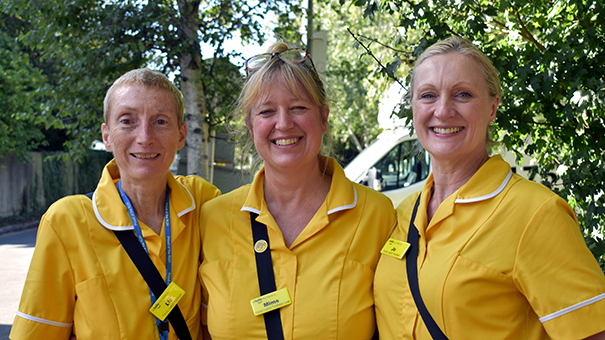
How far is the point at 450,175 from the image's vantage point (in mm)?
2148

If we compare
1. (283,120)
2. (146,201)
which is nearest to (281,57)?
(283,120)

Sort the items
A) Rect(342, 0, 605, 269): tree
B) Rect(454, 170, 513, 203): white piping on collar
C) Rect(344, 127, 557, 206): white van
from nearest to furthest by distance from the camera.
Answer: Rect(454, 170, 513, 203): white piping on collar < Rect(342, 0, 605, 269): tree < Rect(344, 127, 557, 206): white van

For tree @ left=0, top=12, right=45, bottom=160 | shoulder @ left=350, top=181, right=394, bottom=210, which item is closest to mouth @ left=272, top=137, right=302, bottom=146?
shoulder @ left=350, top=181, right=394, bottom=210

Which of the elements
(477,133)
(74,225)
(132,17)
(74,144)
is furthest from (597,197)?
(74,144)

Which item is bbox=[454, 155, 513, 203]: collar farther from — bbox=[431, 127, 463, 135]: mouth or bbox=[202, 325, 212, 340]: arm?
bbox=[202, 325, 212, 340]: arm

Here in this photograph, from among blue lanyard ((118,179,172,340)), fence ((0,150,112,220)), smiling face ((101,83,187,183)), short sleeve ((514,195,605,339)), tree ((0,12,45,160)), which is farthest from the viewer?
fence ((0,150,112,220))

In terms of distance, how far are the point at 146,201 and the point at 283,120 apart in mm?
787

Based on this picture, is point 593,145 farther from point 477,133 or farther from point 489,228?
point 489,228

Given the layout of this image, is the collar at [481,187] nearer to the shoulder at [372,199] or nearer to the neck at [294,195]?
the shoulder at [372,199]

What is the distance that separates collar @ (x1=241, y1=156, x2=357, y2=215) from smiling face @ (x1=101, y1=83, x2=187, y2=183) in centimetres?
47

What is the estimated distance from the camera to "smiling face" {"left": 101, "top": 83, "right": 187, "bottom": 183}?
7.34ft

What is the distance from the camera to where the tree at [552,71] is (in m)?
3.01

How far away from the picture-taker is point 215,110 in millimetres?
7629

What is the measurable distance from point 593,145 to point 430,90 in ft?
6.14
